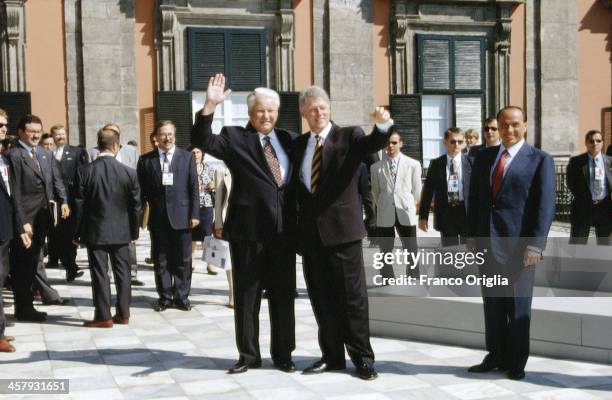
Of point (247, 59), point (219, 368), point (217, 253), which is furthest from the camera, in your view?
point (247, 59)

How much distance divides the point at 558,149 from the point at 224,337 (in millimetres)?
13276

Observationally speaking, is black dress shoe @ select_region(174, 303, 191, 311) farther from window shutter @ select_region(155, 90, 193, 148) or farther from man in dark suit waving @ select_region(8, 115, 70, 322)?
window shutter @ select_region(155, 90, 193, 148)

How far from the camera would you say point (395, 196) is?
9.09 meters

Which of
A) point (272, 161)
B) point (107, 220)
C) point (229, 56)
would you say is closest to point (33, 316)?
point (107, 220)

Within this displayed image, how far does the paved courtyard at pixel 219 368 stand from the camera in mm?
5230

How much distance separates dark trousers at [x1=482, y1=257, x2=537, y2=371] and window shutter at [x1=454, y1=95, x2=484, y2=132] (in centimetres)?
1259

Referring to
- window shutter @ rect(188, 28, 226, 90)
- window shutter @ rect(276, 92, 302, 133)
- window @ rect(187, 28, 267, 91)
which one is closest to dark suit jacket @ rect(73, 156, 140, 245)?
window shutter @ rect(188, 28, 226, 90)

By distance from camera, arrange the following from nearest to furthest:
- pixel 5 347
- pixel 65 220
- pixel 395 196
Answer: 1. pixel 5 347
2. pixel 395 196
3. pixel 65 220

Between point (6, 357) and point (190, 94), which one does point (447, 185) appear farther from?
point (190, 94)

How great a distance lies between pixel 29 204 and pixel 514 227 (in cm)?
482

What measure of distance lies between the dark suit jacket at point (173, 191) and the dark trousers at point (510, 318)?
3767mm

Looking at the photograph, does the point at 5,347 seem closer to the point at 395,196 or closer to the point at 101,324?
the point at 101,324

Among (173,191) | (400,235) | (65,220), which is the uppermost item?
(173,191)

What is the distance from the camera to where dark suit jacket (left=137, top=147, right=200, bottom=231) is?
8422 mm
